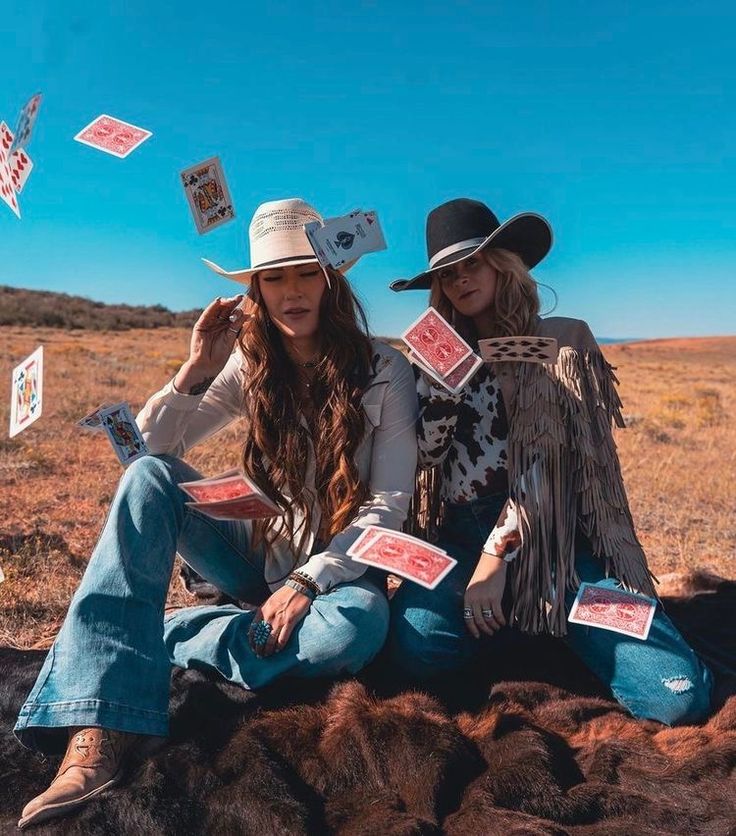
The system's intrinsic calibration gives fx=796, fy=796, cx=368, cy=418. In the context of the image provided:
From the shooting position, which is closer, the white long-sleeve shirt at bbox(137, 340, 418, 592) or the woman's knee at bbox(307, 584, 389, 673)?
the woman's knee at bbox(307, 584, 389, 673)

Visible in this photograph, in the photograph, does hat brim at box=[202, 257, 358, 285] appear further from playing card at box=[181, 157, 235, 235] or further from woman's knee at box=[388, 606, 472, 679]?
woman's knee at box=[388, 606, 472, 679]

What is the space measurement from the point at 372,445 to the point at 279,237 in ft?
2.53

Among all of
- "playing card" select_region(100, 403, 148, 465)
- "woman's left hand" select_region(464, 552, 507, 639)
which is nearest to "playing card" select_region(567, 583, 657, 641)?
"woman's left hand" select_region(464, 552, 507, 639)

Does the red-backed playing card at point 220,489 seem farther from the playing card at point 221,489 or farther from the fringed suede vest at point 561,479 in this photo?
the fringed suede vest at point 561,479

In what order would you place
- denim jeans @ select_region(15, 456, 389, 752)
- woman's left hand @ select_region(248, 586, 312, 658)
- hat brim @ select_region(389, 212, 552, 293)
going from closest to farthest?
denim jeans @ select_region(15, 456, 389, 752) < woman's left hand @ select_region(248, 586, 312, 658) < hat brim @ select_region(389, 212, 552, 293)

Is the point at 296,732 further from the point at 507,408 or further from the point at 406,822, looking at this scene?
the point at 507,408

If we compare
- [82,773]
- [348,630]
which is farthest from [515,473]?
[82,773]

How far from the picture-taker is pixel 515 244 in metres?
2.86

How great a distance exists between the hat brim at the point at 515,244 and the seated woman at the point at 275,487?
0.29 m

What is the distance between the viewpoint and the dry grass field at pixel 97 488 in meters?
4.04

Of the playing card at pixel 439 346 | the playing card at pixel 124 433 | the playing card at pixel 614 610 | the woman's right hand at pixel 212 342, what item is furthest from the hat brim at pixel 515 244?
the playing card at pixel 614 610

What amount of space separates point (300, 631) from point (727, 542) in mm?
3939

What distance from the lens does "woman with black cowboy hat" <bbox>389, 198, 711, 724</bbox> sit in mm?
2631

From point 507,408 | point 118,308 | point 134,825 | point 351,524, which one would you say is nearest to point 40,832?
point 134,825
